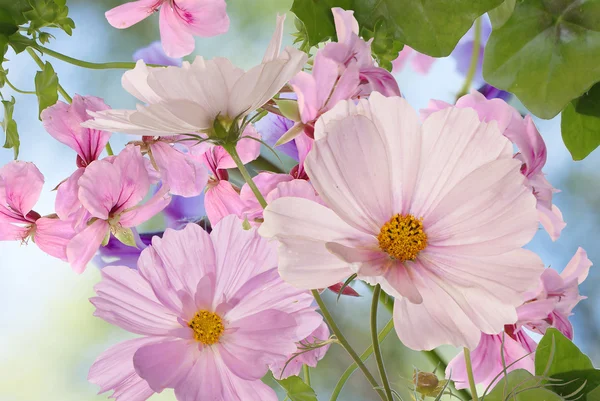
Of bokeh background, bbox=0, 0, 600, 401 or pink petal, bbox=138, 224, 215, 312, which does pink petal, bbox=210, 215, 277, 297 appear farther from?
bokeh background, bbox=0, 0, 600, 401

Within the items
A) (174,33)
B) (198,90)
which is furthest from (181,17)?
(198,90)

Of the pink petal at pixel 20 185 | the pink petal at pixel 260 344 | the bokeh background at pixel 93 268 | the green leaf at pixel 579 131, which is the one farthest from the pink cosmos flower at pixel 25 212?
the bokeh background at pixel 93 268

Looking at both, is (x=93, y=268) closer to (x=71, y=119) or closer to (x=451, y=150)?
(x=71, y=119)

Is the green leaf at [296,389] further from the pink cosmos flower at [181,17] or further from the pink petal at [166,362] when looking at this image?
the pink cosmos flower at [181,17]

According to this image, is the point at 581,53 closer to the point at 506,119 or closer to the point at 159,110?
the point at 506,119

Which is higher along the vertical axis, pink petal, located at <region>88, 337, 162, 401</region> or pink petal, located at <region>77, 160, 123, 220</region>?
pink petal, located at <region>77, 160, 123, 220</region>

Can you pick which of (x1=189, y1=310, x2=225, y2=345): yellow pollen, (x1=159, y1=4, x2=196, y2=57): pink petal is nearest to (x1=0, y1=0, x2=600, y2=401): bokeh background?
(x1=159, y1=4, x2=196, y2=57): pink petal

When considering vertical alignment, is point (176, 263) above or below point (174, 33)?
below
